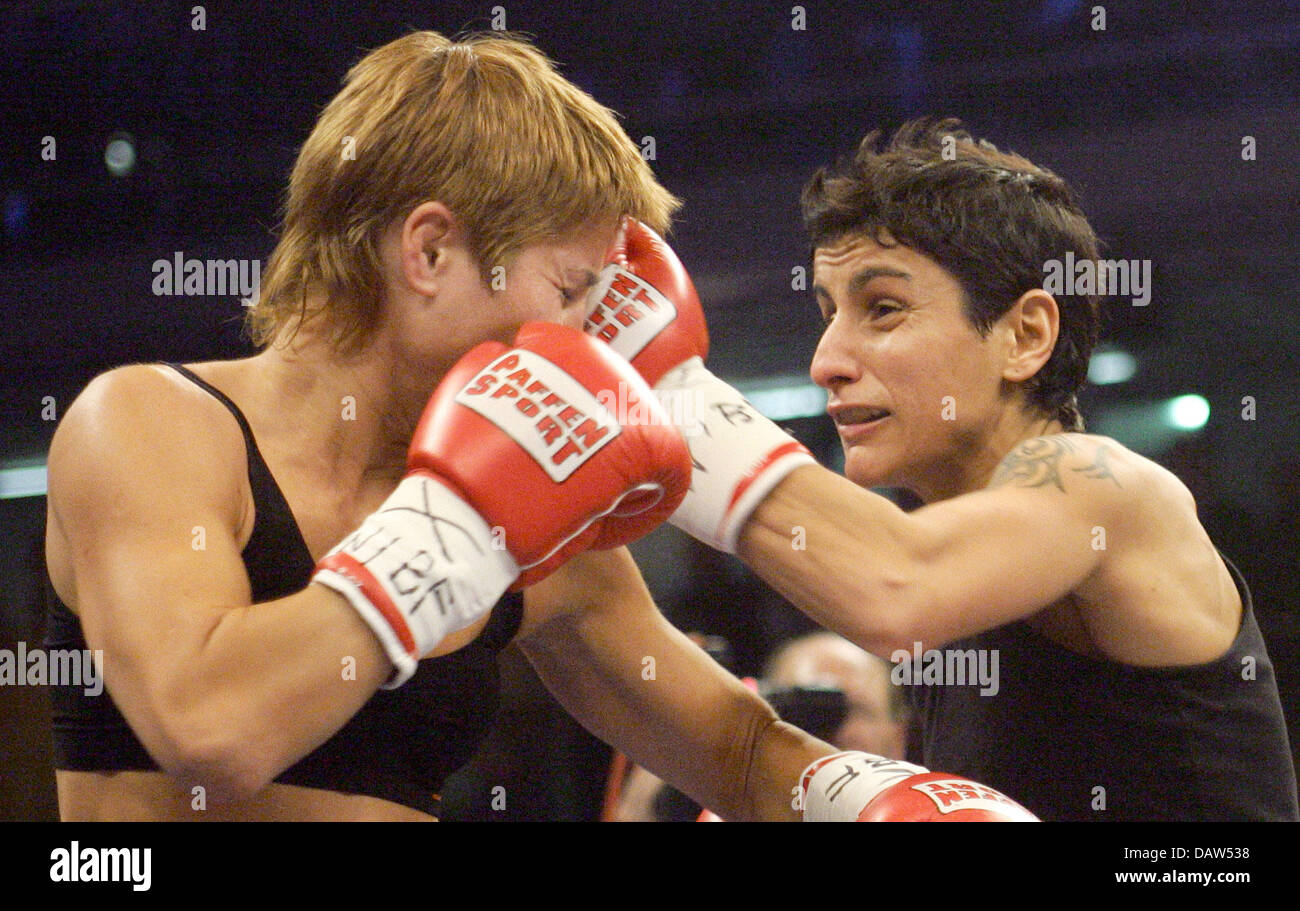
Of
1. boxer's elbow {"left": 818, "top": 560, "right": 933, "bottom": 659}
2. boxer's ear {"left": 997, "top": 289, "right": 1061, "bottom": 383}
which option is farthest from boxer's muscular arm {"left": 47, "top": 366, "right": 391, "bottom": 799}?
boxer's ear {"left": 997, "top": 289, "right": 1061, "bottom": 383}

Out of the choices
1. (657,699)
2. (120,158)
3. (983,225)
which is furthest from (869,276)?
(120,158)

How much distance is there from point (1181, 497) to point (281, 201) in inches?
73.9

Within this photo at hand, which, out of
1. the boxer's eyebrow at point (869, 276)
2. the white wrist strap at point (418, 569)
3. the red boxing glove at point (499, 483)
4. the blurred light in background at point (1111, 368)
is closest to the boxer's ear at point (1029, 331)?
the boxer's eyebrow at point (869, 276)

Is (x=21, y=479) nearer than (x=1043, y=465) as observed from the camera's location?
No

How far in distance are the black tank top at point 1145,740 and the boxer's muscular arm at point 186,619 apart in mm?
1018

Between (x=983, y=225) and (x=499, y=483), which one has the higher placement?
(x=983, y=225)

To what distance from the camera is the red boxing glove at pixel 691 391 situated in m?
1.56

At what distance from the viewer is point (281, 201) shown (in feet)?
8.33

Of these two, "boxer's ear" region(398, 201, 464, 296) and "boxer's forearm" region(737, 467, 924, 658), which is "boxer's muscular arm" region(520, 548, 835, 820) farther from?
"boxer's ear" region(398, 201, 464, 296)

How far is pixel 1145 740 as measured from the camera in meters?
1.70

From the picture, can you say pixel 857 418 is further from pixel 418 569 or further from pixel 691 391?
pixel 418 569

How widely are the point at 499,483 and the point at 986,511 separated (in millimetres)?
733

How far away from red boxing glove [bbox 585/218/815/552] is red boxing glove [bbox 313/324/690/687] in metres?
0.13
